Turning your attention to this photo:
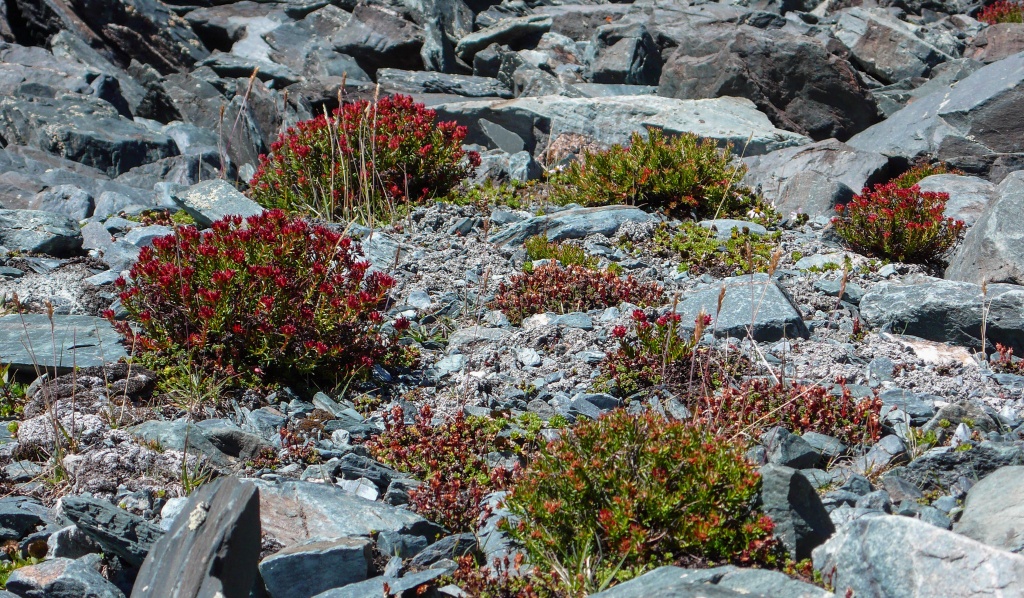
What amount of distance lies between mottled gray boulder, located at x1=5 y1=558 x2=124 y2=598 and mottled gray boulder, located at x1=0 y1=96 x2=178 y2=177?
411 inches

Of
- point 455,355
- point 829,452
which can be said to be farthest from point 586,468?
point 455,355

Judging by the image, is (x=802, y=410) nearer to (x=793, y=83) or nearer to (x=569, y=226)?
(x=569, y=226)

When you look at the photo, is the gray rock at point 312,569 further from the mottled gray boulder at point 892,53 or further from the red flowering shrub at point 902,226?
the mottled gray boulder at point 892,53

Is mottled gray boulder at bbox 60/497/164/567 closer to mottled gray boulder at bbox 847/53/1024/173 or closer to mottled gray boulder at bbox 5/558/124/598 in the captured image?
mottled gray boulder at bbox 5/558/124/598

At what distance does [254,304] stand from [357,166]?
4.02m

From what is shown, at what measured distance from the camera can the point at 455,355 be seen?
6.15 metres

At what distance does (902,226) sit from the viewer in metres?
8.02

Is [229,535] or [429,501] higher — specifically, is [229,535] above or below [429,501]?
above

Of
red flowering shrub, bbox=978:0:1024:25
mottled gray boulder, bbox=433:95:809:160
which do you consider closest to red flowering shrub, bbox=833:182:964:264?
mottled gray boulder, bbox=433:95:809:160

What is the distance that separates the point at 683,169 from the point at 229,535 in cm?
696

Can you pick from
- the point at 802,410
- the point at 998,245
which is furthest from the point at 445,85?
the point at 802,410

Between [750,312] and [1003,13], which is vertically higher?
[1003,13]

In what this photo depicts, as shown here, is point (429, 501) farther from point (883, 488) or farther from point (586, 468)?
point (883, 488)

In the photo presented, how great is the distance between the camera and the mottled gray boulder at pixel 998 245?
7066 mm
